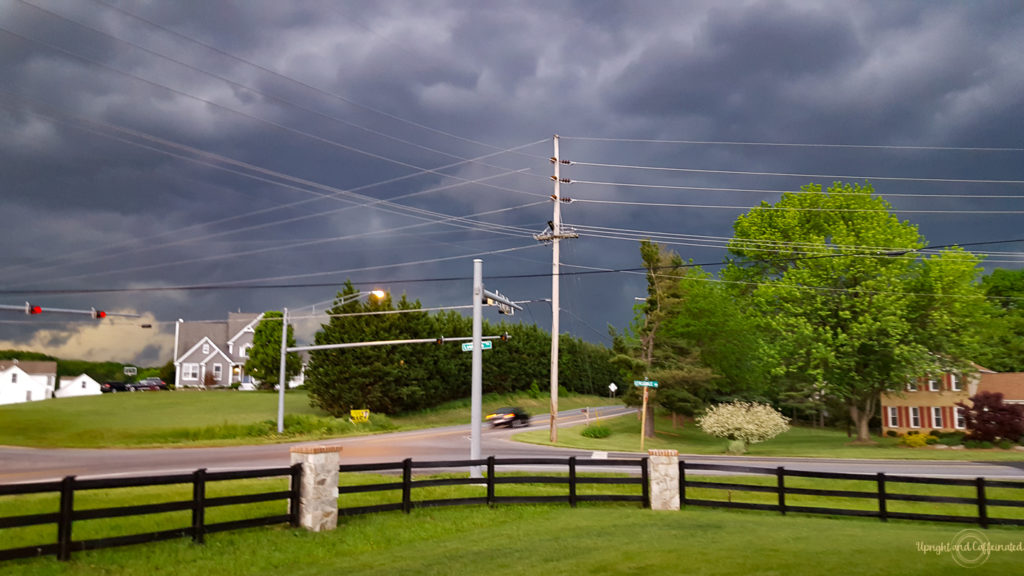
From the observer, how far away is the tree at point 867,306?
4166 centimetres

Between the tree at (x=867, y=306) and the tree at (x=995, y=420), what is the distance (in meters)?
2.63

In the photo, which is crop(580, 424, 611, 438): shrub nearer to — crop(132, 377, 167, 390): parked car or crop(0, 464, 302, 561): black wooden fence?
crop(0, 464, 302, 561): black wooden fence

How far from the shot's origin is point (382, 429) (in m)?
53.9

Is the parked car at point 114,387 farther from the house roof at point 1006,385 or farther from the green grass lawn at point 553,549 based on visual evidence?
the house roof at point 1006,385

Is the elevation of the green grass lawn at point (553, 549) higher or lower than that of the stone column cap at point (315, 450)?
lower

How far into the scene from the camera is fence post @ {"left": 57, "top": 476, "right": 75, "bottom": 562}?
9.50 meters

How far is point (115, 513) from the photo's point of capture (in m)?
9.85

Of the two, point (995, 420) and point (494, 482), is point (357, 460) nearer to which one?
point (494, 482)

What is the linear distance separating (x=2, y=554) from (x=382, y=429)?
150 ft

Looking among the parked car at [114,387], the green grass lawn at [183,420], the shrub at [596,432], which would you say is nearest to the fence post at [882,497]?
the shrub at [596,432]

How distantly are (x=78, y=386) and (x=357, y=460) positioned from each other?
11071 centimetres

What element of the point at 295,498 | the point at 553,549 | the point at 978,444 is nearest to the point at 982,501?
the point at 553,549

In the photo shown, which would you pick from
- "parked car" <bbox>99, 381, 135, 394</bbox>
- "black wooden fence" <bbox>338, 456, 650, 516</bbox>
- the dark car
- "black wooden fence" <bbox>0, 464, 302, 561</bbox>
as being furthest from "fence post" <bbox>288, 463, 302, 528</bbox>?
"parked car" <bbox>99, 381, 135, 394</bbox>

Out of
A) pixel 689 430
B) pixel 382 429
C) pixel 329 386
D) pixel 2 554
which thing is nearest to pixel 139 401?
pixel 329 386
